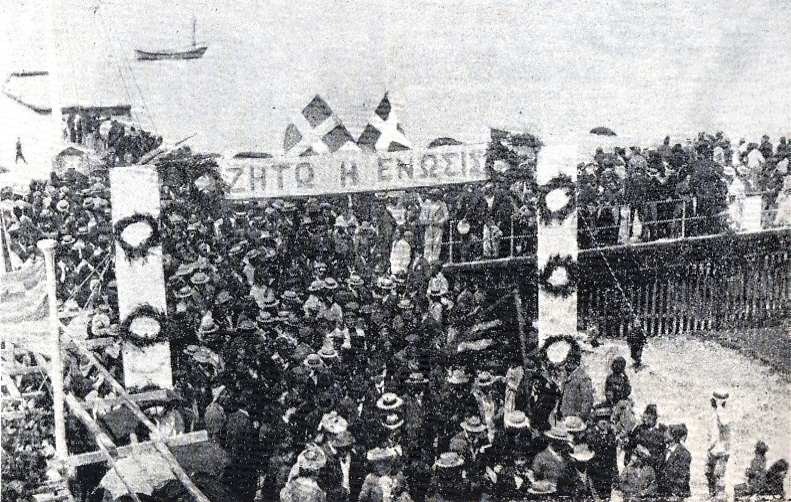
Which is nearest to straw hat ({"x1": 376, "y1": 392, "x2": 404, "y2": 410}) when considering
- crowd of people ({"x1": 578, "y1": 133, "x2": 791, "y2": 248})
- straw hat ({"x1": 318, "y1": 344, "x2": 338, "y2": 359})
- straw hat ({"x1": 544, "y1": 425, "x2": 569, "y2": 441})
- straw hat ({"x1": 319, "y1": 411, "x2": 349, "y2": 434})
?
straw hat ({"x1": 319, "y1": 411, "x2": 349, "y2": 434})

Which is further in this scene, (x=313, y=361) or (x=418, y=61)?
(x=313, y=361)

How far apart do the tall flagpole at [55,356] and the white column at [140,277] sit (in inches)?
10.2

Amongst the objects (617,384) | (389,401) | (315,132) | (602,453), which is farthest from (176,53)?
(602,453)

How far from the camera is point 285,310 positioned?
11.2 feet

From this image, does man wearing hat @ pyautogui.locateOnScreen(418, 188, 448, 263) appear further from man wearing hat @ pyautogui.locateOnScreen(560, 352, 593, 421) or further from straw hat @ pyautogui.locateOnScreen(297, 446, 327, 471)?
straw hat @ pyautogui.locateOnScreen(297, 446, 327, 471)

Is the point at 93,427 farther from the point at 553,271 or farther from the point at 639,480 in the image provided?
the point at 639,480

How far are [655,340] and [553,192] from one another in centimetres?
83

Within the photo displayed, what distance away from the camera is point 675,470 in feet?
11.7

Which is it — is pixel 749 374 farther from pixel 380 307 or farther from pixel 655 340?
pixel 380 307

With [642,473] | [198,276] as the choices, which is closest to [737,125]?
[642,473]

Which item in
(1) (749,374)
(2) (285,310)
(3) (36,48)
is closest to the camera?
(3) (36,48)

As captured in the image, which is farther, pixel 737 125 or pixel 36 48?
pixel 737 125

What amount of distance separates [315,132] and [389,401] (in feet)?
3.87

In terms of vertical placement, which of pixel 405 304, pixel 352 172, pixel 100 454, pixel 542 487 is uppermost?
pixel 352 172
